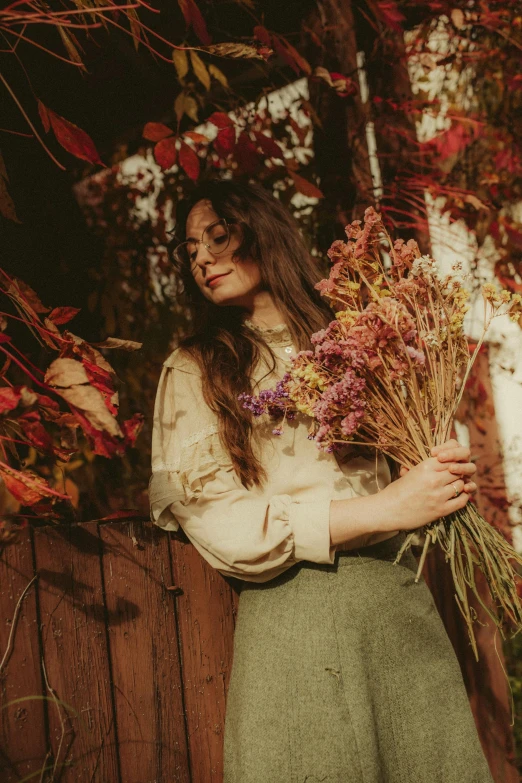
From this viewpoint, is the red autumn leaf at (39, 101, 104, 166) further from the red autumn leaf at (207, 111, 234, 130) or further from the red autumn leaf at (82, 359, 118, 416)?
the red autumn leaf at (207, 111, 234, 130)

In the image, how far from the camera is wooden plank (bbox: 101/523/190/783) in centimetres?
147

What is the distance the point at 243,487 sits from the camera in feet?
5.31

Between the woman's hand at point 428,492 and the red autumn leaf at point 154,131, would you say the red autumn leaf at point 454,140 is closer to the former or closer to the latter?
the red autumn leaf at point 154,131

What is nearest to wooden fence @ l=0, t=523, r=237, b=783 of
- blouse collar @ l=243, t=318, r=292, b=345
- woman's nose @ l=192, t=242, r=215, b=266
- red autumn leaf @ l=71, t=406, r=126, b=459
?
red autumn leaf @ l=71, t=406, r=126, b=459

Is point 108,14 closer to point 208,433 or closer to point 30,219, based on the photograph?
point 30,219

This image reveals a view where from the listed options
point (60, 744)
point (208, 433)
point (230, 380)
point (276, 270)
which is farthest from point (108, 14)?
point (60, 744)

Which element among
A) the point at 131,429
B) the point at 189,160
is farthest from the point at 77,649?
the point at 189,160

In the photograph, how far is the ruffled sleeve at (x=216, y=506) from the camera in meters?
1.48

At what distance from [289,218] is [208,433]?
2.63 ft

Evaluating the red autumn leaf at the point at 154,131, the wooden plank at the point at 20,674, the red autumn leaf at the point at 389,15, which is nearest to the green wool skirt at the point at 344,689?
the wooden plank at the point at 20,674

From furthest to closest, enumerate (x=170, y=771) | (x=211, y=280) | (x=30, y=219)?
(x=30, y=219) < (x=211, y=280) < (x=170, y=771)

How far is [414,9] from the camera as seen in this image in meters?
2.64

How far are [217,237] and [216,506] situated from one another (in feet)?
2.48

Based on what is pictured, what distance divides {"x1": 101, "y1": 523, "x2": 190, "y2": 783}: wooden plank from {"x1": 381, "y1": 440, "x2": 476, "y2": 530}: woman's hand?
0.56 meters
